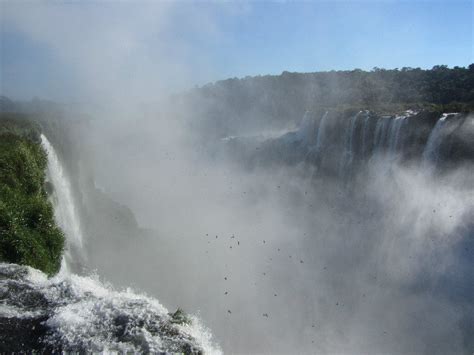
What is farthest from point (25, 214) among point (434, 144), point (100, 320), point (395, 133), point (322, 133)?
point (322, 133)

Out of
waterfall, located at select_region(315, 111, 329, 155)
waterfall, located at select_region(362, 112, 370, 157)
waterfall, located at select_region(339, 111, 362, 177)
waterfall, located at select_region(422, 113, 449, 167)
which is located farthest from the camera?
waterfall, located at select_region(315, 111, 329, 155)

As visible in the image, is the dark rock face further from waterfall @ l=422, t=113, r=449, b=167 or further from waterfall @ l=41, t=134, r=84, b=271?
waterfall @ l=422, t=113, r=449, b=167

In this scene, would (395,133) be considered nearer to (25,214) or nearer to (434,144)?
(434,144)

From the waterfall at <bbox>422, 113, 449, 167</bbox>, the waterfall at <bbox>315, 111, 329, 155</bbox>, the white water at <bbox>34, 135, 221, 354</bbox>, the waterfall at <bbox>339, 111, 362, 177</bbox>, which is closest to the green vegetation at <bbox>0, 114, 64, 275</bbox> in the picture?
the white water at <bbox>34, 135, 221, 354</bbox>

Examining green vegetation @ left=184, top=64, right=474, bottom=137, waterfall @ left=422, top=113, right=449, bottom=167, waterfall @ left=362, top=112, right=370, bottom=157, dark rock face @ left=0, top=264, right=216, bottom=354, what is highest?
green vegetation @ left=184, top=64, right=474, bottom=137

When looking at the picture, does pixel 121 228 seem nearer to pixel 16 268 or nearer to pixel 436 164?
pixel 16 268

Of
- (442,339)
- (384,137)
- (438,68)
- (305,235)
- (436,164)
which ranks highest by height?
(438,68)

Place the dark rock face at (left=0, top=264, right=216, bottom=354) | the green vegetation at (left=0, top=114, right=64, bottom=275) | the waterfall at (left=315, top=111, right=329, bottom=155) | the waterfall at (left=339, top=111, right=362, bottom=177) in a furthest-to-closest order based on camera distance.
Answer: the waterfall at (left=315, top=111, right=329, bottom=155) → the waterfall at (left=339, top=111, right=362, bottom=177) → the green vegetation at (left=0, top=114, right=64, bottom=275) → the dark rock face at (left=0, top=264, right=216, bottom=354)

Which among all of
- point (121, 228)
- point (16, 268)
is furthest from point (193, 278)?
point (16, 268)
